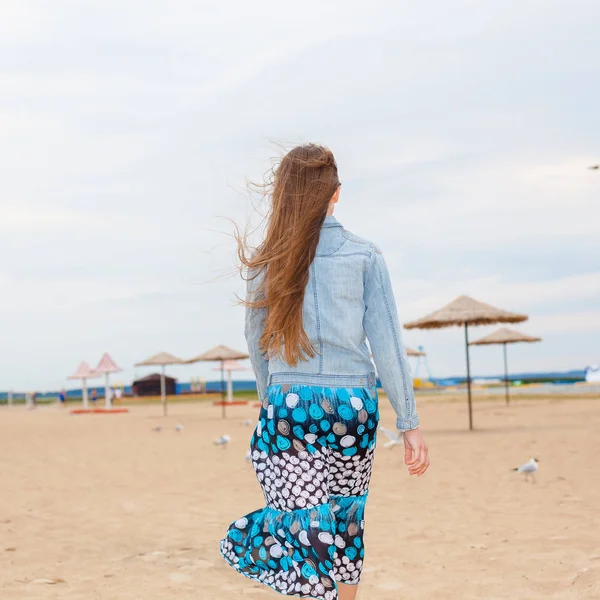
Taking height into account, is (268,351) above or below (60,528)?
above

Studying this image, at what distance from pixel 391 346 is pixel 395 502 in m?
4.97

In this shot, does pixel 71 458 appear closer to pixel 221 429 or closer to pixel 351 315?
pixel 221 429

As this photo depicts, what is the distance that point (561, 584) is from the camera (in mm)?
4129

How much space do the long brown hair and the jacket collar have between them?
31 millimetres

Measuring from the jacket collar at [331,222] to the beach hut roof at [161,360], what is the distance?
25787mm

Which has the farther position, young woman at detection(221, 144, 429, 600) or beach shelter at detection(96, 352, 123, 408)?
beach shelter at detection(96, 352, 123, 408)

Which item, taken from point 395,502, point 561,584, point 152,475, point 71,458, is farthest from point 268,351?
point 71,458

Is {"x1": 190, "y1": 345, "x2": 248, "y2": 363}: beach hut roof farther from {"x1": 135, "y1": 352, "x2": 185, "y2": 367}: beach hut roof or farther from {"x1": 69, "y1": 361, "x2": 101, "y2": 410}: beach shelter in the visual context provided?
{"x1": 69, "y1": 361, "x2": 101, "y2": 410}: beach shelter

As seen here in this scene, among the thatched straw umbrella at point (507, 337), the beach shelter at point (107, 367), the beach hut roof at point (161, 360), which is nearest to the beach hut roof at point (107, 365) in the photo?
the beach shelter at point (107, 367)

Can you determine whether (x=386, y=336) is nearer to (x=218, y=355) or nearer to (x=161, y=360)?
(x=218, y=355)

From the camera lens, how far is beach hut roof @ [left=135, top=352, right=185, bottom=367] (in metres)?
28.0

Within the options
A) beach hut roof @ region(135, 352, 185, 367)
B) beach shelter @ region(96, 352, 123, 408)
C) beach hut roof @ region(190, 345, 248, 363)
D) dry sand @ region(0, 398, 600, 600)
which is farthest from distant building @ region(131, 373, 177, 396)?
dry sand @ region(0, 398, 600, 600)

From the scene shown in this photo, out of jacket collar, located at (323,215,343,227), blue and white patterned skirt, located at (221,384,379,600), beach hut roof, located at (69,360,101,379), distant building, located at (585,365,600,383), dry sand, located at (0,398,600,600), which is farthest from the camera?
distant building, located at (585,365,600,383)

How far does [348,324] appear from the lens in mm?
2355
